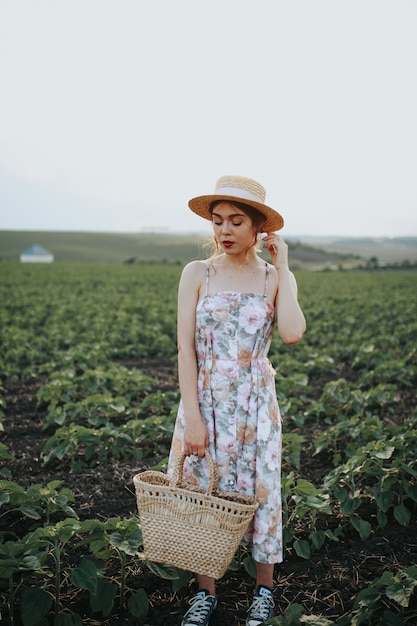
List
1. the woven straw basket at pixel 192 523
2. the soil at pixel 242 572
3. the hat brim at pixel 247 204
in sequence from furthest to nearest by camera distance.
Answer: the soil at pixel 242 572, the hat brim at pixel 247 204, the woven straw basket at pixel 192 523

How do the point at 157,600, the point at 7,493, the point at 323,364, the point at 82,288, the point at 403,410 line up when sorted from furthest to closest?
1. the point at 82,288
2. the point at 323,364
3. the point at 403,410
4. the point at 7,493
5. the point at 157,600

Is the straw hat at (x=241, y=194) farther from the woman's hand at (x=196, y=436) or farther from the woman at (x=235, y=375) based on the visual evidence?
the woman's hand at (x=196, y=436)

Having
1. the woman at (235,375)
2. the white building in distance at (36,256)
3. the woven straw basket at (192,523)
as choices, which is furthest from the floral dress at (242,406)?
the white building in distance at (36,256)

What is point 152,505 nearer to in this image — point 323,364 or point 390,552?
point 390,552

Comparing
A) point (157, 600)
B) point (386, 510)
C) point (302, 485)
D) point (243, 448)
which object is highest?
point (243, 448)

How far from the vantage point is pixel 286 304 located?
2.49 meters

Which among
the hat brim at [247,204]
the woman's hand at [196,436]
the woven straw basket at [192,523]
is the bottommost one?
the woven straw basket at [192,523]

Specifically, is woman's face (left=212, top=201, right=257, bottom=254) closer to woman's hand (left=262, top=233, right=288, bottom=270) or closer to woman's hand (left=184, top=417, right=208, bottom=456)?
woman's hand (left=262, top=233, right=288, bottom=270)

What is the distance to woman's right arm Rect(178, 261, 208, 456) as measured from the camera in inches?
95.3

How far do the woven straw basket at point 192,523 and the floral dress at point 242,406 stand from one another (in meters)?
0.11

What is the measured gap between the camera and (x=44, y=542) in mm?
2570

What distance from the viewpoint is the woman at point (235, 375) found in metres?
2.45

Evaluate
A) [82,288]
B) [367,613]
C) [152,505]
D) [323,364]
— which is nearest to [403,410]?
[323,364]

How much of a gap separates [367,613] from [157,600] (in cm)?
111
